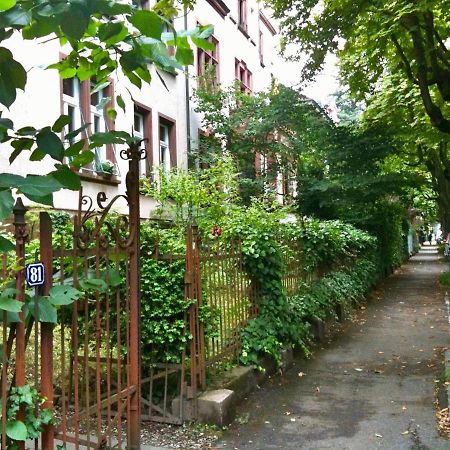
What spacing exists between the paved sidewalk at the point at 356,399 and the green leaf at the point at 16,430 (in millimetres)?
2851

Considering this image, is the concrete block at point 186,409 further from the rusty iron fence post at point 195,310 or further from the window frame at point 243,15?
the window frame at point 243,15

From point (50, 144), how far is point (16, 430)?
56.5 inches

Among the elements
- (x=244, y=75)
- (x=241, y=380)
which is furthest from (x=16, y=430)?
(x=244, y=75)

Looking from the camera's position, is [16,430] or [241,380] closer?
[16,430]

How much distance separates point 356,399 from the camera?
6.68m

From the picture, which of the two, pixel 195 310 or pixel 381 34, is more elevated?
pixel 381 34

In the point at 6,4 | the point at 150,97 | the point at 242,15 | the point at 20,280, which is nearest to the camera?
the point at 6,4

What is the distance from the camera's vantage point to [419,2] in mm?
8047

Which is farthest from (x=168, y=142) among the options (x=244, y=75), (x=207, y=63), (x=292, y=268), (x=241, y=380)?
(x=241, y=380)

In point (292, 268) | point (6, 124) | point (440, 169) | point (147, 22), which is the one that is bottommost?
point (292, 268)

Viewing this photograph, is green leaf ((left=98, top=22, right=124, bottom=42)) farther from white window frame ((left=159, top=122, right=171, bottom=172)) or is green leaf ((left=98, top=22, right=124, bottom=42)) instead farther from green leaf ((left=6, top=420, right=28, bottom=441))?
white window frame ((left=159, top=122, right=171, bottom=172))

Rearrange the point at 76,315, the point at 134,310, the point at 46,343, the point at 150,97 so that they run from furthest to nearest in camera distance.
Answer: the point at 150,97 → the point at 134,310 → the point at 76,315 → the point at 46,343

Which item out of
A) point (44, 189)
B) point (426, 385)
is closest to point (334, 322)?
point (426, 385)

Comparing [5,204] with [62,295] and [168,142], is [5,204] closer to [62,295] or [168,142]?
[62,295]
